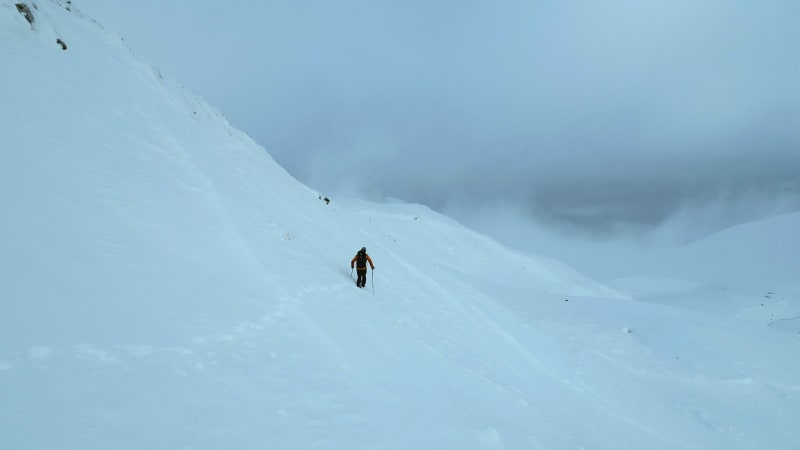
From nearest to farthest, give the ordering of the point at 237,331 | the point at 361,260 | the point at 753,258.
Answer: the point at 237,331 < the point at 361,260 < the point at 753,258

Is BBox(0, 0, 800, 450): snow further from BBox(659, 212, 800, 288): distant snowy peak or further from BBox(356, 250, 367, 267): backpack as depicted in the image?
BBox(659, 212, 800, 288): distant snowy peak

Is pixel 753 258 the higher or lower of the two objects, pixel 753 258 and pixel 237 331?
the higher

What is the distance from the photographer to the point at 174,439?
11.4 ft

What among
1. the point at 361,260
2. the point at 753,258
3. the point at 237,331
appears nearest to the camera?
the point at 237,331

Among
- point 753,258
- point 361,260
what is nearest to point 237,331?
point 361,260

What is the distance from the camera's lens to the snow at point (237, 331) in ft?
13.0

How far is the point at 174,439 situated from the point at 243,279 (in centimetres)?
431

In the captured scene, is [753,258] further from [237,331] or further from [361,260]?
[237,331]

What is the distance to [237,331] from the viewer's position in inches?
225

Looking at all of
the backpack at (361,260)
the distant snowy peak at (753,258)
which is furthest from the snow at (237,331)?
the distant snowy peak at (753,258)

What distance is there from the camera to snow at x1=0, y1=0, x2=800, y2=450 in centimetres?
398

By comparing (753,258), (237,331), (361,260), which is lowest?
(237,331)

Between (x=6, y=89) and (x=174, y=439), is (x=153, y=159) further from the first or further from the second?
(x=174, y=439)

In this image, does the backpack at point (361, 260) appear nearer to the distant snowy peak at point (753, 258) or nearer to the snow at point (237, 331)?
the snow at point (237, 331)
